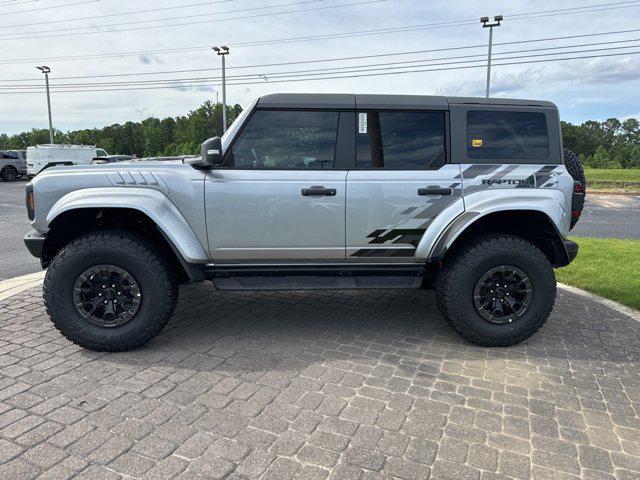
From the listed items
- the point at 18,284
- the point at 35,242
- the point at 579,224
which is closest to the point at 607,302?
the point at 35,242

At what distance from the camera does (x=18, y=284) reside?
5.51m

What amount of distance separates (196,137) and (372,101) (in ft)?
211

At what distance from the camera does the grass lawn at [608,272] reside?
5.21 metres

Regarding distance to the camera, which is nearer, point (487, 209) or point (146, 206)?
point (146, 206)

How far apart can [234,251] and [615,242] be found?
740cm

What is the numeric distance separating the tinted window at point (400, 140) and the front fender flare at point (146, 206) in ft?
4.91

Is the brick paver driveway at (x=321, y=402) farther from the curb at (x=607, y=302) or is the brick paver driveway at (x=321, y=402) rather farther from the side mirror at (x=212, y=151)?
the side mirror at (x=212, y=151)

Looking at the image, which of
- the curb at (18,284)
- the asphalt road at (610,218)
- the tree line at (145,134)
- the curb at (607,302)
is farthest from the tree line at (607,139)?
the curb at (18,284)

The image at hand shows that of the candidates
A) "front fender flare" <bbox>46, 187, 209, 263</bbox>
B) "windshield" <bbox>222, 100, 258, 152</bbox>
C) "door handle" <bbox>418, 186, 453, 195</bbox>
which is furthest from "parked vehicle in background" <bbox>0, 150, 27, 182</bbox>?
"door handle" <bbox>418, 186, 453, 195</bbox>

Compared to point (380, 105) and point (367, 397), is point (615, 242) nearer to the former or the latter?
point (380, 105)

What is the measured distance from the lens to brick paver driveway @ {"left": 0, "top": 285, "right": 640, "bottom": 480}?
2.40 metres

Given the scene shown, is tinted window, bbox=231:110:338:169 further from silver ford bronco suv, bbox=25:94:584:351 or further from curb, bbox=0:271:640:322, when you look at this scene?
curb, bbox=0:271:640:322

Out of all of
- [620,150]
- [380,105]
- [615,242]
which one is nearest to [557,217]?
[380,105]

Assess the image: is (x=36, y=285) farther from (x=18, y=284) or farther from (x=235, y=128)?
(x=235, y=128)
